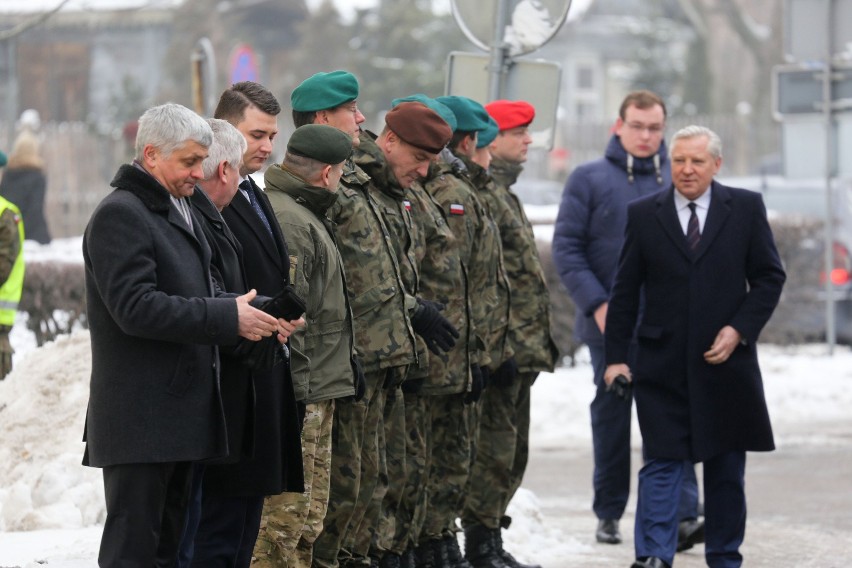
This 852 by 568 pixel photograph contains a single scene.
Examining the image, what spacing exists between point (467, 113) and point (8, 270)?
2.93m

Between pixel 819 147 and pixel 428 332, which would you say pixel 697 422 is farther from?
pixel 819 147

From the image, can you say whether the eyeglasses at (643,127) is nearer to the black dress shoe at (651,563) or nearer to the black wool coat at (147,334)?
the black dress shoe at (651,563)

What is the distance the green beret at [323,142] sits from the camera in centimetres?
608

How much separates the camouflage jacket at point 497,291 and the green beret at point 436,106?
0.89ft

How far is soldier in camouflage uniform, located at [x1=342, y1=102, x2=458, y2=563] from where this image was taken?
684 cm

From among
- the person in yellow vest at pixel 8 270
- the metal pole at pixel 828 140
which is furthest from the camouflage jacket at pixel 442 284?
the metal pole at pixel 828 140

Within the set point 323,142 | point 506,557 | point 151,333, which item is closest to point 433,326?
point 323,142

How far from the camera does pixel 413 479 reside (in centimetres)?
704

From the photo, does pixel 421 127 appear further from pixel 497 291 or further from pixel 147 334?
pixel 147 334

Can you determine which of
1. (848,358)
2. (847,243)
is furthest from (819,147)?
(848,358)

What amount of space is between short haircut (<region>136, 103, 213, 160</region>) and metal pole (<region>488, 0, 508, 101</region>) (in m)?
4.72

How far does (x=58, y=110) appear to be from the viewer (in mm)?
46750

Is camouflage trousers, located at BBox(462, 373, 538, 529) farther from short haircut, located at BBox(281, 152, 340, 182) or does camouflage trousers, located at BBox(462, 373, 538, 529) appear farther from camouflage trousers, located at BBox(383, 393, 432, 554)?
short haircut, located at BBox(281, 152, 340, 182)

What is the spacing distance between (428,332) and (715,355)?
134cm
